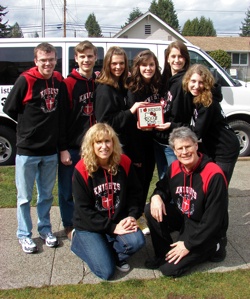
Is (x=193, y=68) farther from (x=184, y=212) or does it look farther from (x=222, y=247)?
(x=222, y=247)

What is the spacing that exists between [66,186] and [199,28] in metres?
101

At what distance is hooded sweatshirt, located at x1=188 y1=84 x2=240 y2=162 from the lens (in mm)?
3322

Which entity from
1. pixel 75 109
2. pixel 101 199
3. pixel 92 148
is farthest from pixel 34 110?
pixel 101 199

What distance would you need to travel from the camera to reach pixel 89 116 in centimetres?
360

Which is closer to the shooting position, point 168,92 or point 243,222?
point 168,92

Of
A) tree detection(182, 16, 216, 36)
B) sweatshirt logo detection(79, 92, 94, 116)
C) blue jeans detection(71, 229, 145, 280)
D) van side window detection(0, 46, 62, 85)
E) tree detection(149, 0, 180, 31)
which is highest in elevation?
tree detection(149, 0, 180, 31)

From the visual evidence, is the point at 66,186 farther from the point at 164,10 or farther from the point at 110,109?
the point at 164,10

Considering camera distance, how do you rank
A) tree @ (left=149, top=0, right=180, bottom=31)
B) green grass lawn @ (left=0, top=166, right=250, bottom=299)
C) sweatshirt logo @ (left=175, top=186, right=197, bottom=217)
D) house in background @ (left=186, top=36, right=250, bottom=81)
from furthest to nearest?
tree @ (left=149, top=0, right=180, bottom=31)
house in background @ (left=186, top=36, right=250, bottom=81)
sweatshirt logo @ (left=175, top=186, right=197, bottom=217)
green grass lawn @ (left=0, top=166, right=250, bottom=299)

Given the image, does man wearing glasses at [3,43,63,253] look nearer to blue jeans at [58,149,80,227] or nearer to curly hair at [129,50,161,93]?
blue jeans at [58,149,80,227]

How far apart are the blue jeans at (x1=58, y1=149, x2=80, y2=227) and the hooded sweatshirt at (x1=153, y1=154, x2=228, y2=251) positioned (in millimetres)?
998

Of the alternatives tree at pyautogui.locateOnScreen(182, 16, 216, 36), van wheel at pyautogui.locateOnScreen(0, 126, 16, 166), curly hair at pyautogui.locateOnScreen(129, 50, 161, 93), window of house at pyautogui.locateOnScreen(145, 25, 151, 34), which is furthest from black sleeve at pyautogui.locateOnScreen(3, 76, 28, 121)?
tree at pyautogui.locateOnScreen(182, 16, 216, 36)

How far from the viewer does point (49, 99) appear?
338 cm

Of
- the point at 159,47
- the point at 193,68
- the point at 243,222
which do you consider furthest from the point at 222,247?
the point at 159,47

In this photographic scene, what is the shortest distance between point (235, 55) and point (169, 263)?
4287 centimetres
